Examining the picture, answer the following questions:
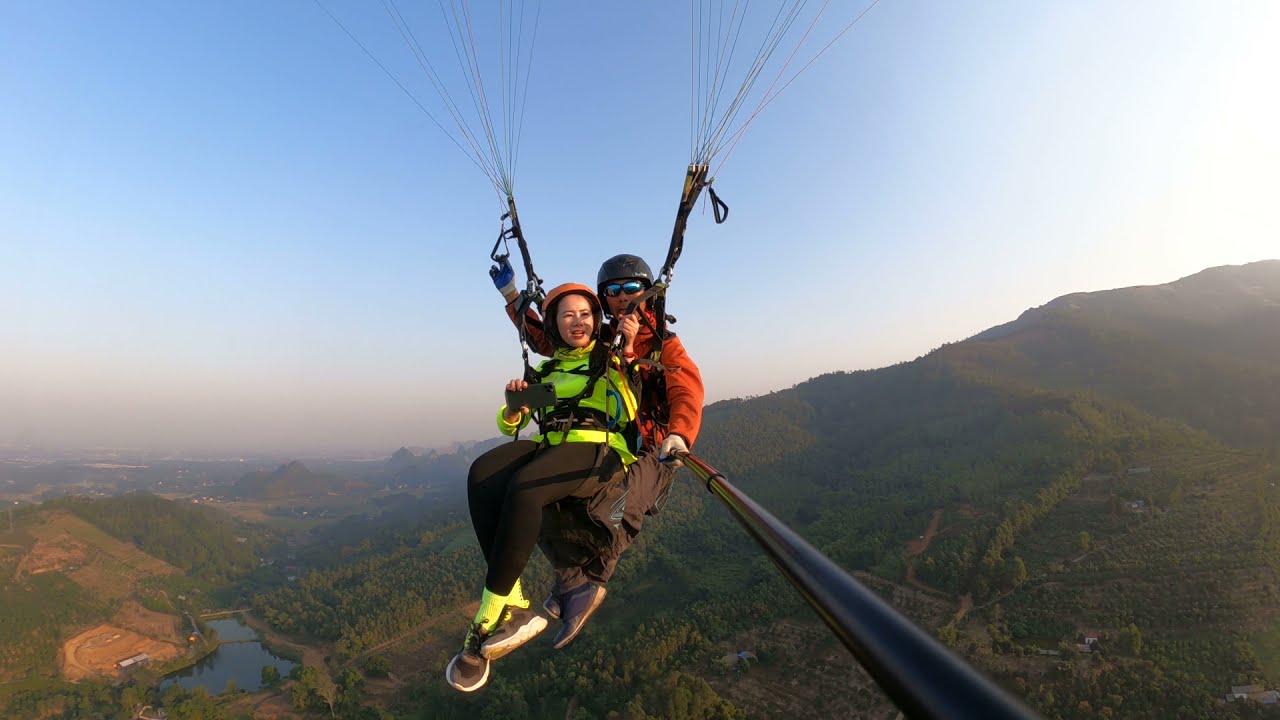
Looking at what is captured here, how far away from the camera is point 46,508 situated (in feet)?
373

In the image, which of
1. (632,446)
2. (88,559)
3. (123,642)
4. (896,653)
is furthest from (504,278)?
(88,559)

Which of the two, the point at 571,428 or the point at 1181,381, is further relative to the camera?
the point at 1181,381

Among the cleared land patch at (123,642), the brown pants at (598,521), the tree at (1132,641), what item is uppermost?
the brown pants at (598,521)

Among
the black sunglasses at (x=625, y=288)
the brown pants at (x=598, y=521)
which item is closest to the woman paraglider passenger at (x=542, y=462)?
the brown pants at (x=598, y=521)

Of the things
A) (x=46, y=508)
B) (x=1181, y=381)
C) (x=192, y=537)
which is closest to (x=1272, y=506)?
(x=1181, y=381)

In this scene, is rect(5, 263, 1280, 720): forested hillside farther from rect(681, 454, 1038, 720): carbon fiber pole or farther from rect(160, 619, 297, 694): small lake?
rect(681, 454, 1038, 720): carbon fiber pole

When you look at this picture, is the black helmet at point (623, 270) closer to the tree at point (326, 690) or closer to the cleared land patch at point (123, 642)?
the tree at point (326, 690)

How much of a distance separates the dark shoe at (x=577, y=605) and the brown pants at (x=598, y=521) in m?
0.06

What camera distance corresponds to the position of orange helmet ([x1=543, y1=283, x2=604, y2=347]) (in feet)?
13.3

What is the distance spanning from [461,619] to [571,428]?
8309cm

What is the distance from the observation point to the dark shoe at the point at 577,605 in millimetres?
4145

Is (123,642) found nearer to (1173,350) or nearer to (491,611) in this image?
(491,611)

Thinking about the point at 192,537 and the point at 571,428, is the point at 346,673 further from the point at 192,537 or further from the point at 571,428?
the point at 192,537

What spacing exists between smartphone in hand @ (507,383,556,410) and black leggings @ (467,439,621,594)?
305 millimetres
